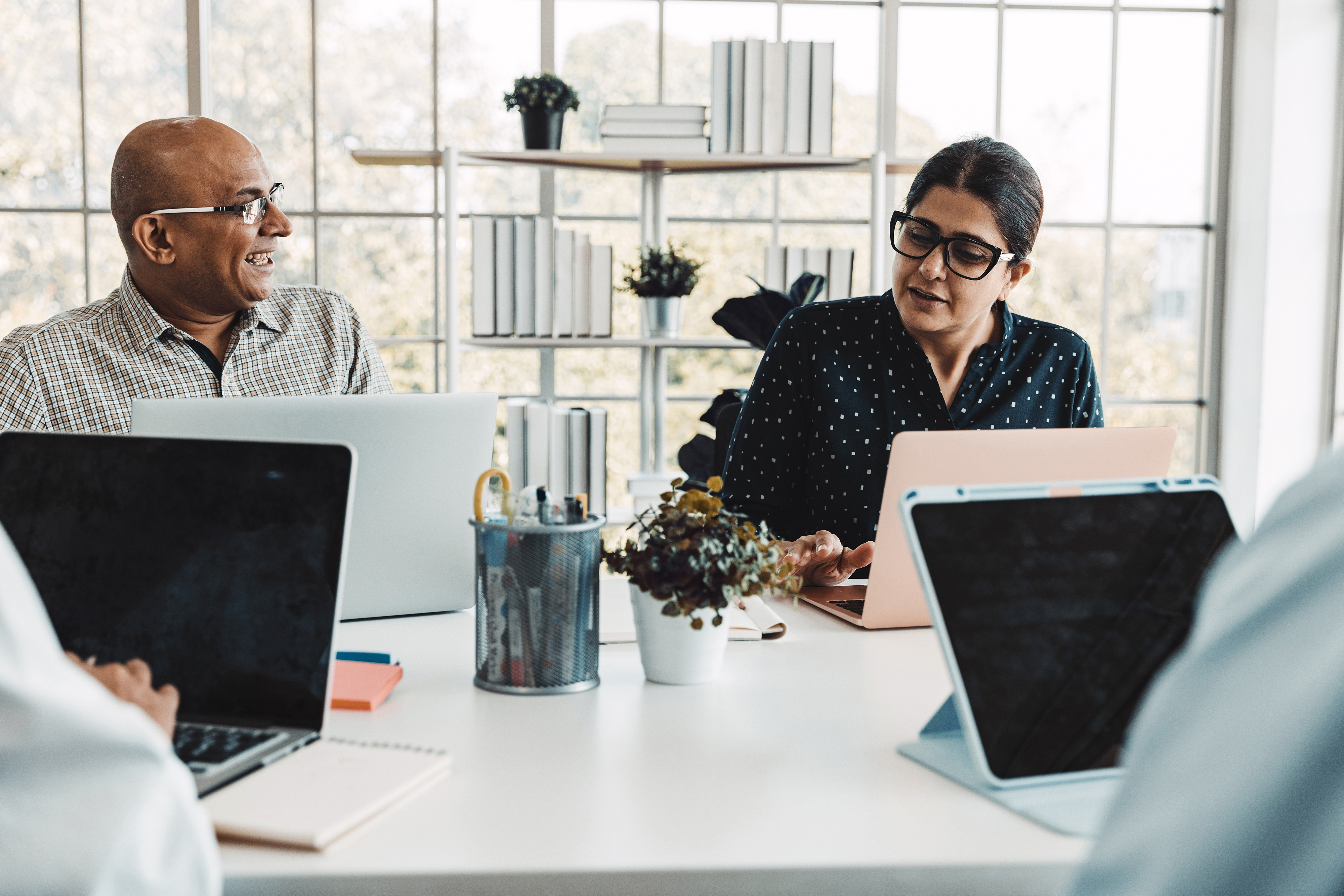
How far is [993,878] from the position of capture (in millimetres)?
740

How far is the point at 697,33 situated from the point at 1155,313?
6.25 feet

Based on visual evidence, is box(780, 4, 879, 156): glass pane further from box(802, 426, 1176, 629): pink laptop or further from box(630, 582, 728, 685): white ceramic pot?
box(630, 582, 728, 685): white ceramic pot

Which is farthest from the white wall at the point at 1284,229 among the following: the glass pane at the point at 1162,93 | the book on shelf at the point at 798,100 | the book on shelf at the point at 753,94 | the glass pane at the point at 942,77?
the book on shelf at the point at 753,94

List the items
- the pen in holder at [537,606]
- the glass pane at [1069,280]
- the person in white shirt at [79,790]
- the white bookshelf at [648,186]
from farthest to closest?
the glass pane at [1069,280], the white bookshelf at [648,186], the pen in holder at [537,606], the person in white shirt at [79,790]

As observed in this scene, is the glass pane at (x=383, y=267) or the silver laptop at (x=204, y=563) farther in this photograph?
the glass pane at (x=383, y=267)

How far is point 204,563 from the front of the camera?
3.12ft

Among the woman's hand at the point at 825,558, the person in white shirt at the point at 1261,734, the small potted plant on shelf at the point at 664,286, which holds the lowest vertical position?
the woman's hand at the point at 825,558

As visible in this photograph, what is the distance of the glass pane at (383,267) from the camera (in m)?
3.50

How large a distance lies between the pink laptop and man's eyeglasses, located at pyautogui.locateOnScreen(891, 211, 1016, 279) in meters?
0.57

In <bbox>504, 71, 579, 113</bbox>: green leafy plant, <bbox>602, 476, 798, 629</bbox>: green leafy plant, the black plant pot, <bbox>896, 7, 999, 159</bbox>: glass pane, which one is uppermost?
<bbox>896, 7, 999, 159</bbox>: glass pane

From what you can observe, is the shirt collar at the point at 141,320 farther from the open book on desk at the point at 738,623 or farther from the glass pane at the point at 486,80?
the glass pane at the point at 486,80

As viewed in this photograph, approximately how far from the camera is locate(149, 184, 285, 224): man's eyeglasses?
6.46 ft

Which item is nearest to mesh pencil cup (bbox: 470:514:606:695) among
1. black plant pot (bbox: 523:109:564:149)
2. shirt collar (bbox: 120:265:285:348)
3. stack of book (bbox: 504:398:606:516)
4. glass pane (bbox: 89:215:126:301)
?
shirt collar (bbox: 120:265:285:348)

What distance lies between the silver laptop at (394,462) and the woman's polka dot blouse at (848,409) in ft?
2.23
